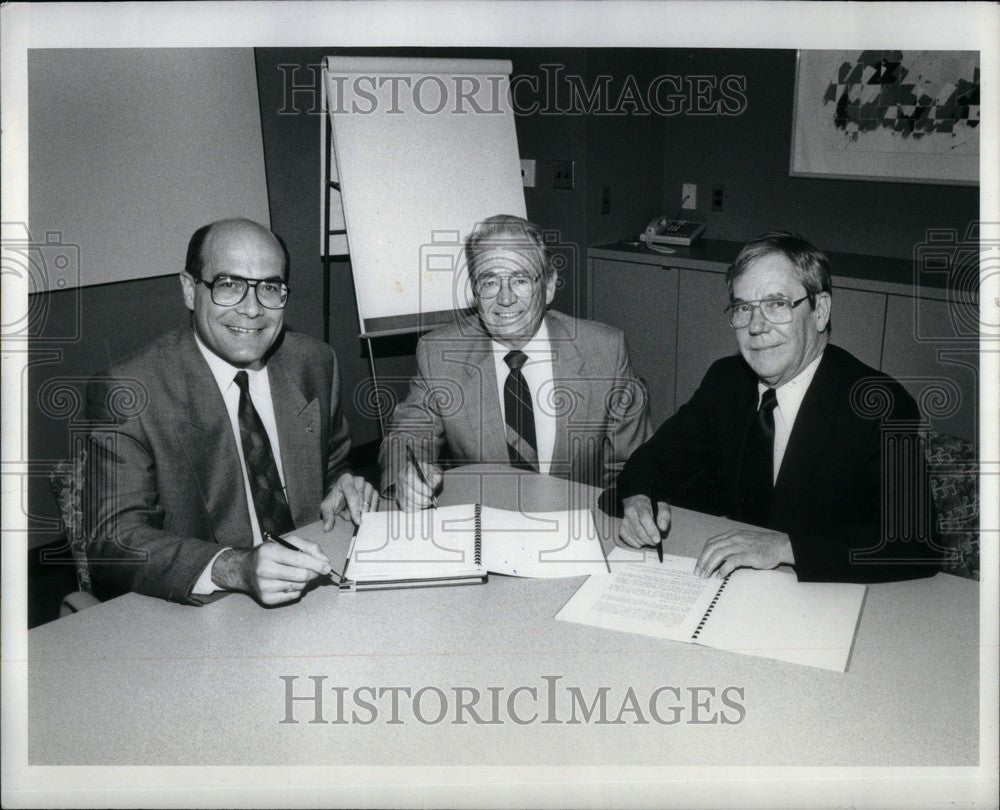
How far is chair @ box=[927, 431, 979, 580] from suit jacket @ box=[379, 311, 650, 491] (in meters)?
0.77

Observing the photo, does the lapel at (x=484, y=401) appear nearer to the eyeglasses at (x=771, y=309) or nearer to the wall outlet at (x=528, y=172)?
the eyeglasses at (x=771, y=309)

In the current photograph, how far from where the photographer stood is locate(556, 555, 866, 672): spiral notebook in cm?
131

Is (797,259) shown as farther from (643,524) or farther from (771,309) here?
(643,524)

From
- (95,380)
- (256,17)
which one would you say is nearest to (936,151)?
(256,17)

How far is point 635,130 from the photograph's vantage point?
4.00 m

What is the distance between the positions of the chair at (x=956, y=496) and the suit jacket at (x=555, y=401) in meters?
0.77

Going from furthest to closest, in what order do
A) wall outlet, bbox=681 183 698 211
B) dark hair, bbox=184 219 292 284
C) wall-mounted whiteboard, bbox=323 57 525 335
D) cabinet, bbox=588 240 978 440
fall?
wall outlet, bbox=681 183 698 211, cabinet, bbox=588 240 978 440, wall-mounted whiteboard, bbox=323 57 525 335, dark hair, bbox=184 219 292 284

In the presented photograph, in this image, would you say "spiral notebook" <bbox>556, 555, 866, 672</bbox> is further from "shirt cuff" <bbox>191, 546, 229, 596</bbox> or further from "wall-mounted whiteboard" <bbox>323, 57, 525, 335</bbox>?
"wall-mounted whiteboard" <bbox>323, 57, 525, 335</bbox>

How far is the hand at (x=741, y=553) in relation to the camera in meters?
1.49

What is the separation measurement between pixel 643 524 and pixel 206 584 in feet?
2.57

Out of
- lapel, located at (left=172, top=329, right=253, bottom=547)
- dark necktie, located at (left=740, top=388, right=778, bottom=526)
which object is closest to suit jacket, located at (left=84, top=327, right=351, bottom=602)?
lapel, located at (left=172, top=329, right=253, bottom=547)

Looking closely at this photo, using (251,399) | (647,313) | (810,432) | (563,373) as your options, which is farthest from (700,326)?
(251,399)

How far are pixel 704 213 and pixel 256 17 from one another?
2.96 meters

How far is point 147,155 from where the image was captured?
109 inches
